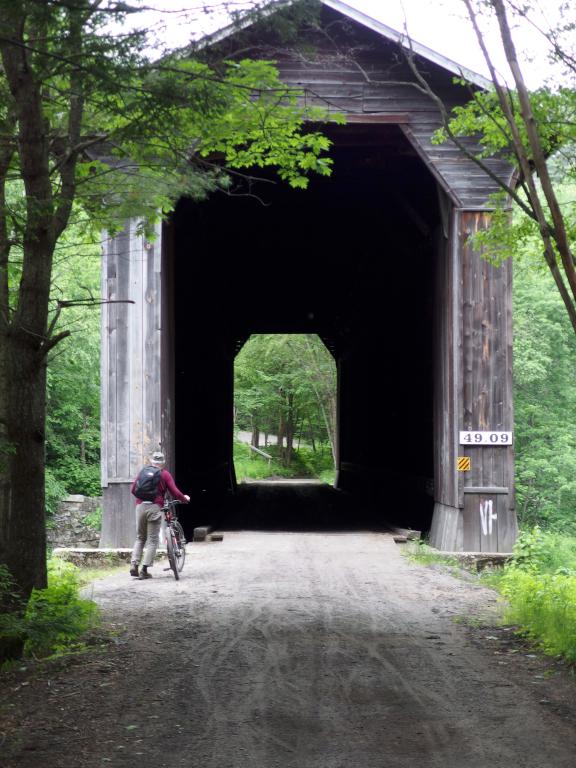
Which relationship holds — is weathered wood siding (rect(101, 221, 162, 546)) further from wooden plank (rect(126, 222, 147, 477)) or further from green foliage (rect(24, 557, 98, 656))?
green foliage (rect(24, 557, 98, 656))

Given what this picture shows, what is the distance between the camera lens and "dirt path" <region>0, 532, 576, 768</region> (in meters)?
4.41

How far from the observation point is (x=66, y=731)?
4766mm

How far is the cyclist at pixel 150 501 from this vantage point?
10227 millimetres

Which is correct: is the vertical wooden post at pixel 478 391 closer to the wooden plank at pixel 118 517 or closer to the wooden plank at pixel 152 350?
the wooden plank at pixel 152 350

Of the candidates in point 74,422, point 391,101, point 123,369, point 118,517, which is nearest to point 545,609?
point 118,517

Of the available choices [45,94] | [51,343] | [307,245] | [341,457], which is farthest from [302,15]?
[341,457]

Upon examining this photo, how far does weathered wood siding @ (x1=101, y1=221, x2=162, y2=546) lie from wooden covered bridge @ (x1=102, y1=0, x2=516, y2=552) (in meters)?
0.02

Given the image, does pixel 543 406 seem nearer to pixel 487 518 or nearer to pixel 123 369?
pixel 487 518

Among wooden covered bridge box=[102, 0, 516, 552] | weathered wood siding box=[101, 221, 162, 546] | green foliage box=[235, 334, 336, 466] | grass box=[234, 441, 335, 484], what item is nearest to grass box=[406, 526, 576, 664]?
wooden covered bridge box=[102, 0, 516, 552]

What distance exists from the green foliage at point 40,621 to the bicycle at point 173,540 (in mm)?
2714

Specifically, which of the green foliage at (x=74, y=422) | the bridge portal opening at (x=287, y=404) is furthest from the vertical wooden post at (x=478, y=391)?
the bridge portal opening at (x=287, y=404)

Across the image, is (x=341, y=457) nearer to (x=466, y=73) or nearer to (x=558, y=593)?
(x=466, y=73)

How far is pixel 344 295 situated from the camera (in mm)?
25312

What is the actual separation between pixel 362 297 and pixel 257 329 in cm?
872
